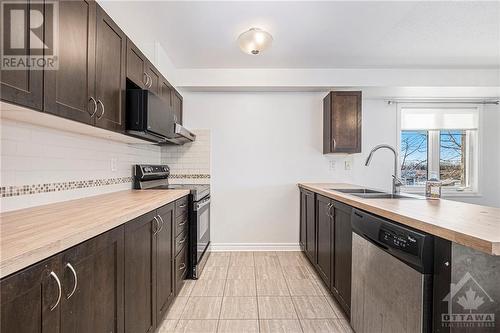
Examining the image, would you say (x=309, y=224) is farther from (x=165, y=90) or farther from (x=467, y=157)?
(x=467, y=157)

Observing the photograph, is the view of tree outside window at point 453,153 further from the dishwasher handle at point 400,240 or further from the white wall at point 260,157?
the dishwasher handle at point 400,240

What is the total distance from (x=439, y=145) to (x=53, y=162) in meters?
4.71

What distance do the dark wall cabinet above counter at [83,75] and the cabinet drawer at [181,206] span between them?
76 cm

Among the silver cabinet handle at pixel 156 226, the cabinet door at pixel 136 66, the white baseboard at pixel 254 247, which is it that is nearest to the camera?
the silver cabinet handle at pixel 156 226

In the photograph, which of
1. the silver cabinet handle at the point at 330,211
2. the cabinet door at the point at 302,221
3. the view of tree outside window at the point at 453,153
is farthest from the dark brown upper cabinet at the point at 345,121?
the view of tree outside window at the point at 453,153

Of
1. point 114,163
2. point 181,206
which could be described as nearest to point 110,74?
point 114,163

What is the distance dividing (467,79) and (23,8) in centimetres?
448

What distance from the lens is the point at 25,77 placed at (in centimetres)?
99

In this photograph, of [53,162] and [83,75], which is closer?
[83,75]

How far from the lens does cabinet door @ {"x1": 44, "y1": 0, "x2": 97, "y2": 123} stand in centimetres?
116

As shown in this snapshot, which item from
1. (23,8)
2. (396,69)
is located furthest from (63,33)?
(396,69)

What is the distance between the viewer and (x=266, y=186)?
3.60m

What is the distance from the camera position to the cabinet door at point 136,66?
6.25 feet

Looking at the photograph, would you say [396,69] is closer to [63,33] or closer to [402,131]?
[402,131]
